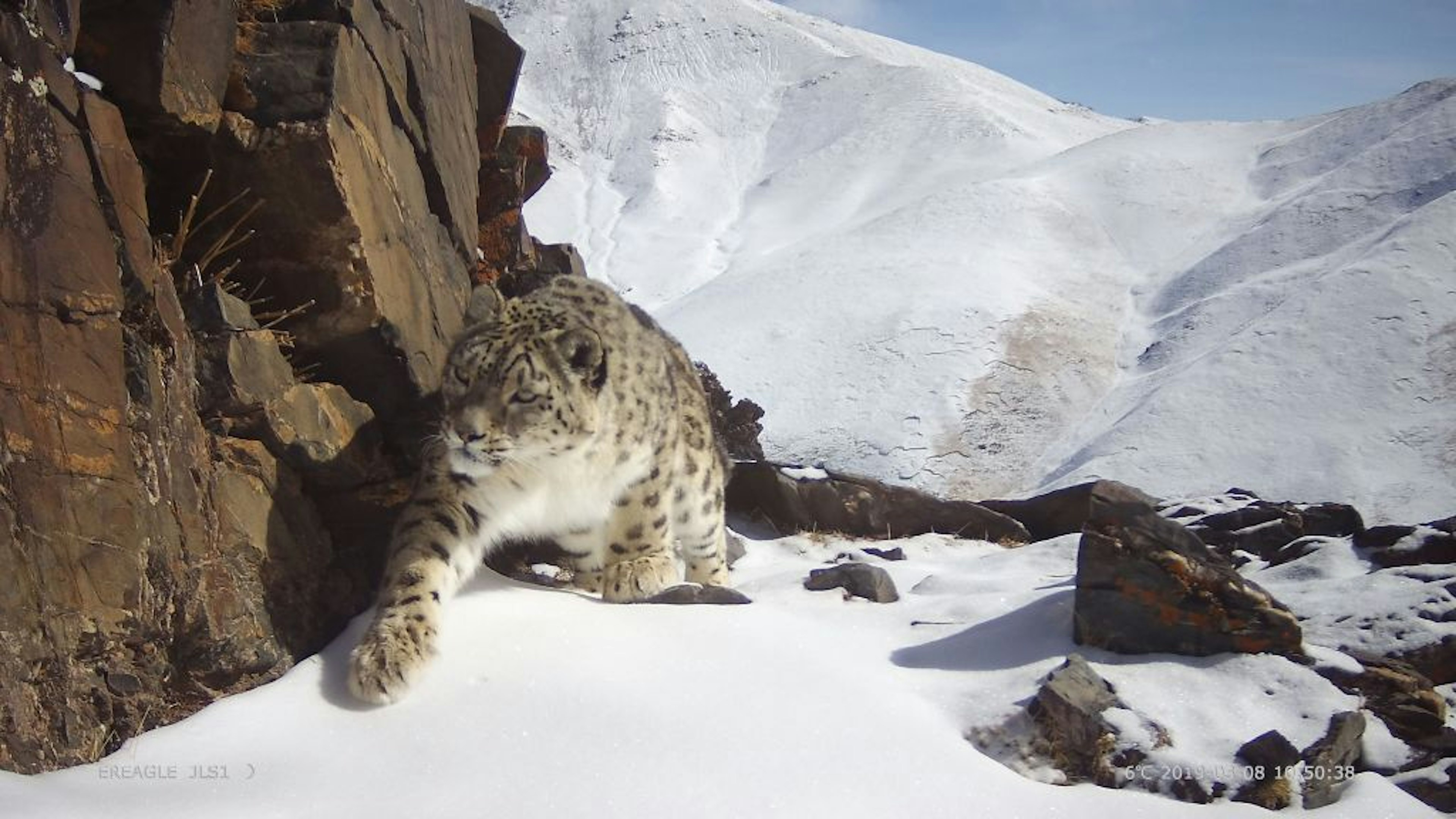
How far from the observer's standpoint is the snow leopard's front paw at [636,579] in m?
6.44

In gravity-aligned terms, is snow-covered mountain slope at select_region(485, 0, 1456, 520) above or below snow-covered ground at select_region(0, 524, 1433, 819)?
above

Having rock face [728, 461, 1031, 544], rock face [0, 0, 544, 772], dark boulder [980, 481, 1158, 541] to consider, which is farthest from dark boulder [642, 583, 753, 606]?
dark boulder [980, 481, 1158, 541]

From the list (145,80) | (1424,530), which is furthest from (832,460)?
(145,80)

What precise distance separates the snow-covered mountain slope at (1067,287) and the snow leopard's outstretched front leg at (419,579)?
13.1 m

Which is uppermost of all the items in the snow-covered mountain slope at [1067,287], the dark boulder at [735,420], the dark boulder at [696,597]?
the snow-covered mountain slope at [1067,287]

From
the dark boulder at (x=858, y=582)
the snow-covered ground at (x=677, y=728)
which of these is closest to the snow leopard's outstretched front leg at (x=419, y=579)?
the snow-covered ground at (x=677, y=728)

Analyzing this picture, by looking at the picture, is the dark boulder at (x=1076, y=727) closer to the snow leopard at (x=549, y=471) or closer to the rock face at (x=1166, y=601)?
the rock face at (x=1166, y=601)

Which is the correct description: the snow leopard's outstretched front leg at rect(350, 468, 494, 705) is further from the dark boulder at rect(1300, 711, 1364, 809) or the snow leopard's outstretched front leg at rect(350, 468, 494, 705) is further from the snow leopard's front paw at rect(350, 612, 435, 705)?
the dark boulder at rect(1300, 711, 1364, 809)

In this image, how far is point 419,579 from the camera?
5199 mm

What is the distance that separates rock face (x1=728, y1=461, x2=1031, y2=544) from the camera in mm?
10969

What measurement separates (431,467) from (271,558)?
3.66 feet

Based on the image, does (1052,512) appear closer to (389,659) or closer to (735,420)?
(735,420)

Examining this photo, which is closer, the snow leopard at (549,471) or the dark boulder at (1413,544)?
the snow leopard at (549,471)

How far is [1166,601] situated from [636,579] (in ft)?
9.94
